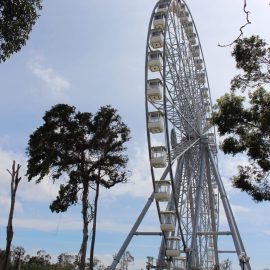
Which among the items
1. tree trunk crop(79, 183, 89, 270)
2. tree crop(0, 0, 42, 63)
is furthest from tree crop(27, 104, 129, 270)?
tree crop(0, 0, 42, 63)

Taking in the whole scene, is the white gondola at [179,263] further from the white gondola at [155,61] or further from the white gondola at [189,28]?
the white gondola at [189,28]

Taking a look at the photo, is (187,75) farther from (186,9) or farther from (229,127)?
(229,127)

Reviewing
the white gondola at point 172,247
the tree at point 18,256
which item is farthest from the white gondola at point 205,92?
the tree at point 18,256

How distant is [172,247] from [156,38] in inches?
538

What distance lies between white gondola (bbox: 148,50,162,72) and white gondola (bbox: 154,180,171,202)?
7407 millimetres

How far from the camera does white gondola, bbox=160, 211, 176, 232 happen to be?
98.2ft

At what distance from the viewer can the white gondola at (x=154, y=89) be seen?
30.3 meters

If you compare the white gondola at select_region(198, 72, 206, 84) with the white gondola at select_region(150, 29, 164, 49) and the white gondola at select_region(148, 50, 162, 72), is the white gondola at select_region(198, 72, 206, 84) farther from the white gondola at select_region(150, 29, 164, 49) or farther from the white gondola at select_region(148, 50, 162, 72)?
the white gondola at select_region(148, 50, 162, 72)

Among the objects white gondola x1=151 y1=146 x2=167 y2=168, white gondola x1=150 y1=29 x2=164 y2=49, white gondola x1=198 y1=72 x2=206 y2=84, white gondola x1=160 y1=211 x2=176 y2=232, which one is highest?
white gondola x1=198 y1=72 x2=206 y2=84

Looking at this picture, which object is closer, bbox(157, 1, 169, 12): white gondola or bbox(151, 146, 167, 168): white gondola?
bbox(151, 146, 167, 168): white gondola

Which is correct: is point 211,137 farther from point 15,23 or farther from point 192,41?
point 15,23

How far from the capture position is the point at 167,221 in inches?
1187

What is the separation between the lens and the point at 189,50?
128 feet

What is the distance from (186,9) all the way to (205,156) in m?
12.3
